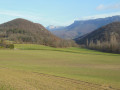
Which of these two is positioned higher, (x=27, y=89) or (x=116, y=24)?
(x=116, y=24)

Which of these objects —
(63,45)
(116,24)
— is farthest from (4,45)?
(116,24)

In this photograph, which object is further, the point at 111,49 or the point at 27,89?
the point at 111,49

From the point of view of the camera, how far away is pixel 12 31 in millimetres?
→ 155500

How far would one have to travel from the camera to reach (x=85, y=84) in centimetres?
1427

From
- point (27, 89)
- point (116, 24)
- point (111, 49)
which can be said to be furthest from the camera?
point (116, 24)

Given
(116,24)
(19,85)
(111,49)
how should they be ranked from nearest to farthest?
1. (19,85)
2. (111,49)
3. (116,24)

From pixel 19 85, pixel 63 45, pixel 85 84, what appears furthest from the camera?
pixel 63 45

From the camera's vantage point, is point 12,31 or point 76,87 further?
point 12,31

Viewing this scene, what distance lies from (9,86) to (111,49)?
81.7m

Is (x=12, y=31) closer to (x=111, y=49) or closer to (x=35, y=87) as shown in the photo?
(x=111, y=49)

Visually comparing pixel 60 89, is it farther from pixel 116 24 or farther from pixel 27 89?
pixel 116 24

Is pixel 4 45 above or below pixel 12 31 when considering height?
below

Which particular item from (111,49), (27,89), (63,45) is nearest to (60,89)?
(27,89)

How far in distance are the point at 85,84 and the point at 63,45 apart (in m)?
102
